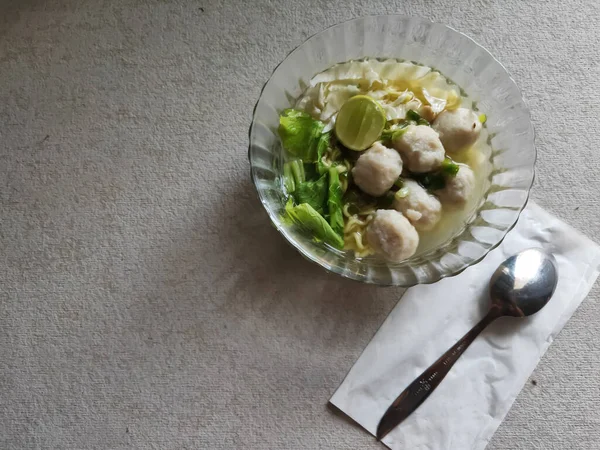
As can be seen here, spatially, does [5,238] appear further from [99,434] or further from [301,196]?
[301,196]

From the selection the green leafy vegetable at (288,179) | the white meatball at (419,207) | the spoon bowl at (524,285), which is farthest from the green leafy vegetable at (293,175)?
the spoon bowl at (524,285)

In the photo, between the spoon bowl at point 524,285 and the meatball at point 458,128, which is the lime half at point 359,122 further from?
the spoon bowl at point 524,285

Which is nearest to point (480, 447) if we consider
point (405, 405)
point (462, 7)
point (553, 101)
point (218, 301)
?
point (405, 405)

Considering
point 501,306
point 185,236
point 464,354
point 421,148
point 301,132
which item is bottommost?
point 185,236

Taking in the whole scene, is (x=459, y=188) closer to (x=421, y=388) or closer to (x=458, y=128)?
(x=458, y=128)

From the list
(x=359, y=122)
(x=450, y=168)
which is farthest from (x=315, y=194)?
(x=450, y=168)
